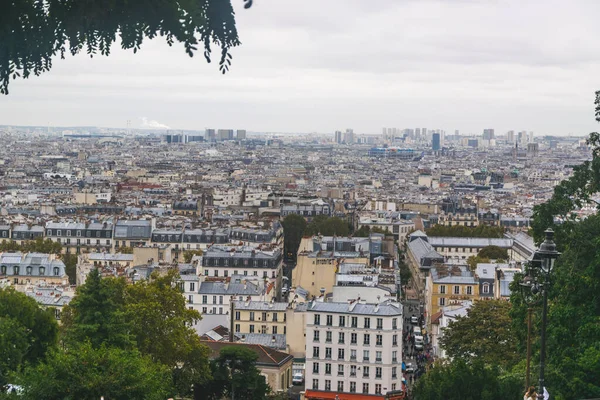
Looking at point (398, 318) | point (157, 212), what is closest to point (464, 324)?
point (398, 318)

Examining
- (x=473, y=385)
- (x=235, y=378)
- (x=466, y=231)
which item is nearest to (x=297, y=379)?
(x=235, y=378)

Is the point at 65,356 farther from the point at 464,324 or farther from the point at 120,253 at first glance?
the point at 120,253

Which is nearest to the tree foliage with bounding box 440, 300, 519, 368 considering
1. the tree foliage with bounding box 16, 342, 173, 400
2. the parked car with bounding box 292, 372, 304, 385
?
the parked car with bounding box 292, 372, 304, 385

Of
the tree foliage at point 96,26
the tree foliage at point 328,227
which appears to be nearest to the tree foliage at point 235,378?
the tree foliage at point 96,26

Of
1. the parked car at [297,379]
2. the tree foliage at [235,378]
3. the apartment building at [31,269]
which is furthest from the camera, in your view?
the apartment building at [31,269]

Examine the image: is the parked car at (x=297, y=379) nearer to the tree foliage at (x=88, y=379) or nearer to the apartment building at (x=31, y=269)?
the apartment building at (x=31, y=269)

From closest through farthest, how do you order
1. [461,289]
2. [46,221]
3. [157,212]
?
[461,289], [46,221], [157,212]
